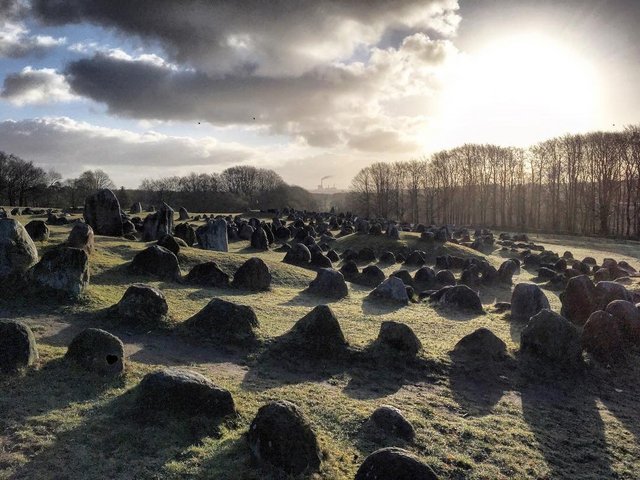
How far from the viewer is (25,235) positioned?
42.3ft

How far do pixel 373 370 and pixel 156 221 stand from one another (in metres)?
18.1

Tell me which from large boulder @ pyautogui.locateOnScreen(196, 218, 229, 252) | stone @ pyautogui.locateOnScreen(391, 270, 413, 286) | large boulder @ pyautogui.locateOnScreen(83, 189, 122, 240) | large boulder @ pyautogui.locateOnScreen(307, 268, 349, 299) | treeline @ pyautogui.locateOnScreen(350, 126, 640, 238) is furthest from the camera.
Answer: treeline @ pyautogui.locateOnScreen(350, 126, 640, 238)

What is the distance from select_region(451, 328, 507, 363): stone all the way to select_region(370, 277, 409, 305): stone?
5565 millimetres

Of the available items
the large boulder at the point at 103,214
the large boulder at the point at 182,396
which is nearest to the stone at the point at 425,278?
the large boulder at the point at 103,214

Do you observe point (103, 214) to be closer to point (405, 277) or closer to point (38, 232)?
point (38, 232)

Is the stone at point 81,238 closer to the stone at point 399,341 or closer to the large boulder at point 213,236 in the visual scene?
the large boulder at point 213,236

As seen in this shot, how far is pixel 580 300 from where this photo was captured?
1582cm

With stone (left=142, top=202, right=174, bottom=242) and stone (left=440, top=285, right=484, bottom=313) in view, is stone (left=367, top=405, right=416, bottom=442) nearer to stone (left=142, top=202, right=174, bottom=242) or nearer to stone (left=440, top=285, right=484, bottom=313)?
stone (left=440, top=285, right=484, bottom=313)

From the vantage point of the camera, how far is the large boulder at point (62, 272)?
11.9 meters

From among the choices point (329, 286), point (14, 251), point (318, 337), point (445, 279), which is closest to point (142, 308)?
point (14, 251)

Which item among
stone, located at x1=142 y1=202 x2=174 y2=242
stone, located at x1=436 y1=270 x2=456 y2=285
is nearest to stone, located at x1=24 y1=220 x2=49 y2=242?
stone, located at x1=142 y1=202 x2=174 y2=242

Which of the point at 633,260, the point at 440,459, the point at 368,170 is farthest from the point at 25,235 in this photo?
the point at 368,170

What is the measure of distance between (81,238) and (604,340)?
15754 millimetres

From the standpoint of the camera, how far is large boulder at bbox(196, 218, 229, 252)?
25.7 metres
